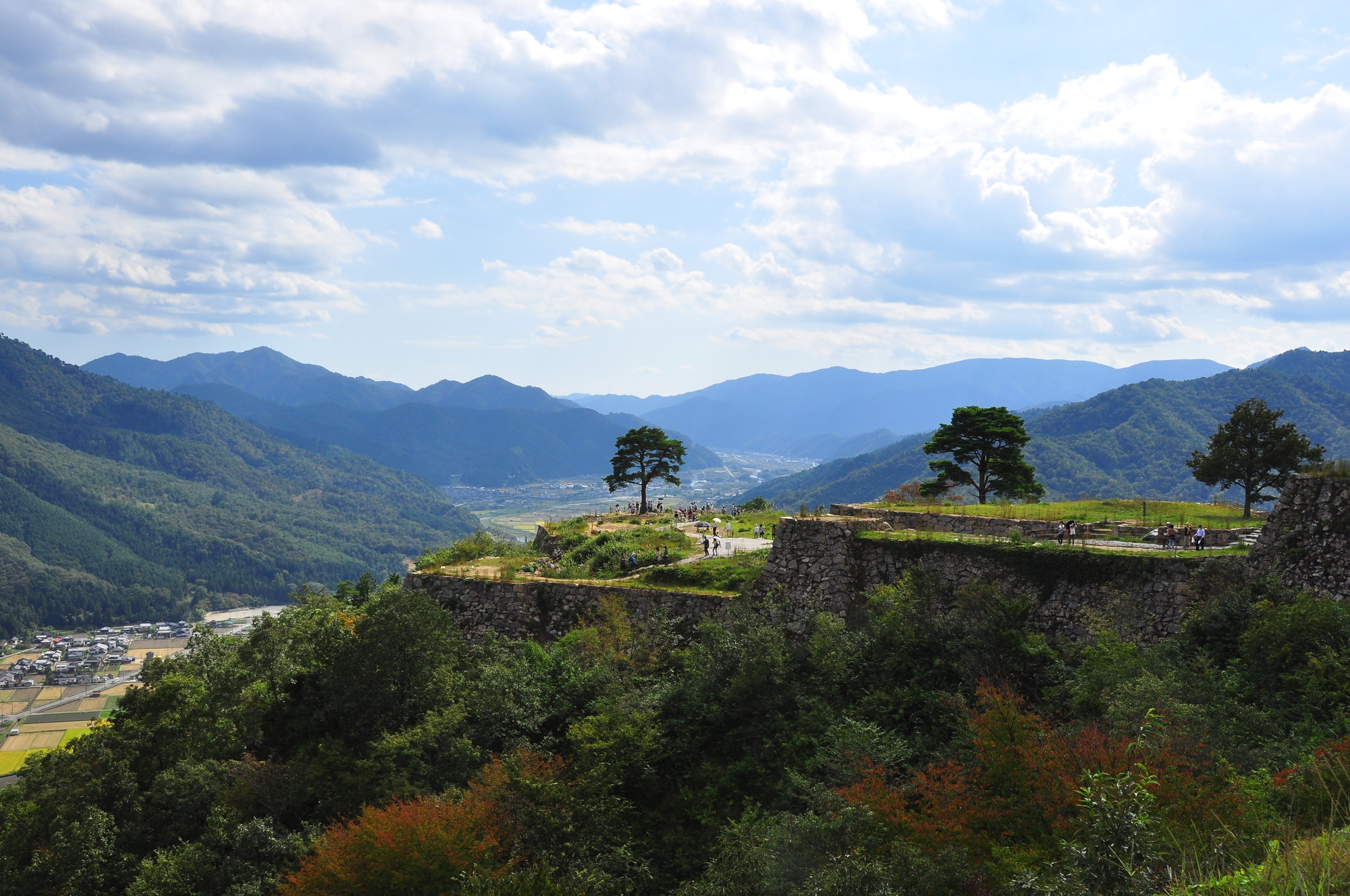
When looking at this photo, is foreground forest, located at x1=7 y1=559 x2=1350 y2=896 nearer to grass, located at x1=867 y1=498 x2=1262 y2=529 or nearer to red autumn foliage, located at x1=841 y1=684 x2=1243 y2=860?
red autumn foliage, located at x1=841 y1=684 x2=1243 y2=860

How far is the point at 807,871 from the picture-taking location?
12711 millimetres

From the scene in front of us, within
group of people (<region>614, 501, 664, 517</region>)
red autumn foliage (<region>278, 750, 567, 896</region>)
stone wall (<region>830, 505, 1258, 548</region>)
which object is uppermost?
stone wall (<region>830, 505, 1258, 548</region>)

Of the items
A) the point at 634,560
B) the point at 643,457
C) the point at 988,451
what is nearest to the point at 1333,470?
the point at 988,451

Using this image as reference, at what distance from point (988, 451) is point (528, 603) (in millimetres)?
25050

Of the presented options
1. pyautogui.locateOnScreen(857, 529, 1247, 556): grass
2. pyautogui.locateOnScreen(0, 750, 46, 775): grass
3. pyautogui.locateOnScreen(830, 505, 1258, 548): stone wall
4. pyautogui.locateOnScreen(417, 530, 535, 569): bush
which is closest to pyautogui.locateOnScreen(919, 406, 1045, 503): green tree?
pyautogui.locateOnScreen(830, 505, 1258, 548): stone wall

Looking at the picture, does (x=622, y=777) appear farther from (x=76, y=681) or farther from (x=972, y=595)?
(x=76, y=681)

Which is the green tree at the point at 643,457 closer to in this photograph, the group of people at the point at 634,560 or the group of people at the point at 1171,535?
the group of people at the point at 634,560

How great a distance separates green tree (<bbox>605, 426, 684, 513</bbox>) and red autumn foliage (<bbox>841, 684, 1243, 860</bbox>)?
31.5 meters

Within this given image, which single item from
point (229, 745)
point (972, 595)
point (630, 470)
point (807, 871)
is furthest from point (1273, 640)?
point (630, 470)

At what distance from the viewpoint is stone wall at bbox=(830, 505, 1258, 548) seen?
2078 cm

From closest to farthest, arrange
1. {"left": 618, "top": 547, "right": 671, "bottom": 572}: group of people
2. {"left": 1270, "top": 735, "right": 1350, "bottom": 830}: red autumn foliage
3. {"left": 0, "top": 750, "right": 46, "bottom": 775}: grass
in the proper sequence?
1. {"left": 1270, "top": 735, "right": 1350, "bottom": 830}: red autumn foliage
2. {"left": 618, "top": 547, "right": 671, "bottom": 572}: group of people
3. {"left": 0, "top": 750, "right": 46, "bottom": 775}: grass

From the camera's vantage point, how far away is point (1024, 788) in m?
12.8

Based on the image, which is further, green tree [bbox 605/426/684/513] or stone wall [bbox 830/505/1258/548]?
green tree [bbox 605/426/684/513]

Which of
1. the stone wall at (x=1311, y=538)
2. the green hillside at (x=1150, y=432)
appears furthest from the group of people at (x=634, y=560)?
the green hillside at (x=1150, y=432)
